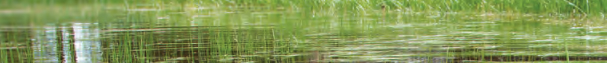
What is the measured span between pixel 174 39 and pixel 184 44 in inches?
15.7

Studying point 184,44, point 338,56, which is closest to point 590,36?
point 338,56

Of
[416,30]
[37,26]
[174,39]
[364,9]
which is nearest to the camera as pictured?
[174,39]

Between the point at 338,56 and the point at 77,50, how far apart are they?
126cm

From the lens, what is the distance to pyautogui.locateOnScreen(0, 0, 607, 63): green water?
3.94 metres

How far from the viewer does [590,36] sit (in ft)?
15.8

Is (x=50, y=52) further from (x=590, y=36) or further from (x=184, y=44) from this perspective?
(x=590, y=36)

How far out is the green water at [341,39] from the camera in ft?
12.9

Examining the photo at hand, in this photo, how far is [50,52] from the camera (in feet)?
14.1

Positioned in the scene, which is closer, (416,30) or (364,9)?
(416,30)

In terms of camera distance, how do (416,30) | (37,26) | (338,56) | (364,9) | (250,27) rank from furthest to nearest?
1. (364,9)
2. (37,26)
3. (250,27)
4. (416,30)
5. (338,56)

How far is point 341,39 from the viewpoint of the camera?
4.84 m

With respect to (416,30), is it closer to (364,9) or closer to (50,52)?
(50,52)

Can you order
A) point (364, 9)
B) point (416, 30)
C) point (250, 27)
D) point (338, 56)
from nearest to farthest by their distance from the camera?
1. point (338, 56)
2. point (416, 30)
3. point (250, 27)
4. point (364, 9)

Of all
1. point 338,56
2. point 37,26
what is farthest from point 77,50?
point 37,26
